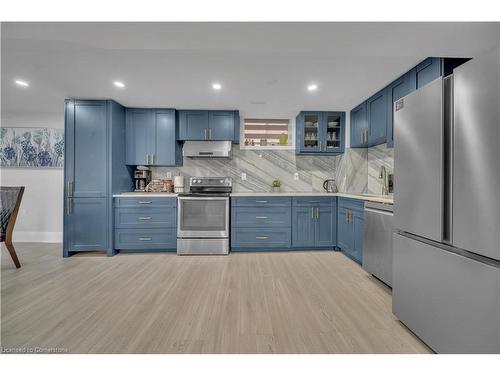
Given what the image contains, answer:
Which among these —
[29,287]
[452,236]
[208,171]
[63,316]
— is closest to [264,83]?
[208,171]

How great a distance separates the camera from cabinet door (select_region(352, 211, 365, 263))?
2.92 metres

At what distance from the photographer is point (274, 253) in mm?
3561

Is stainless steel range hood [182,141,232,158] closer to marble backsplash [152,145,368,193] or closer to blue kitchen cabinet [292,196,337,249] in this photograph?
marble backsplash [152,145,368,193]

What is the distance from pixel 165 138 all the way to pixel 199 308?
2795 millimetres

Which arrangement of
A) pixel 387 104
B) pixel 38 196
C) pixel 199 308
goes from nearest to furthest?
pixel 199 308, pixel 387 104, pixel 38 196

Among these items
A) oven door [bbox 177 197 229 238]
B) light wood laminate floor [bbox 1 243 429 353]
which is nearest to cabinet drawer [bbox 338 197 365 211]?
light wood laminate floor [bbox 1 243 429 353]

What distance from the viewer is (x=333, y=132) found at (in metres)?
4.02

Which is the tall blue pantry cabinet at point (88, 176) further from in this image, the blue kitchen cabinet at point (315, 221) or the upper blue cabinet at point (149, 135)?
the blue kitchen cabinet at point (315, 221)

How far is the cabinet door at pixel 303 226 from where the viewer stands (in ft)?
11.8

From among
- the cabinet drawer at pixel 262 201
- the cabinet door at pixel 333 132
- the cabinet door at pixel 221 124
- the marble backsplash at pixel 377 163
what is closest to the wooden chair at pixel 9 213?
the cabinet door at pixel 221 124

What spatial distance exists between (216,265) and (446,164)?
8.54 feet

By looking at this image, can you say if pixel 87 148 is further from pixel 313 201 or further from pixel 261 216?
pixel 313 201

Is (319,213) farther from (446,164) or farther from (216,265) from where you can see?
(446,164)

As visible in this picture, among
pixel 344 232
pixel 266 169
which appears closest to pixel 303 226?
pixel 344 232
